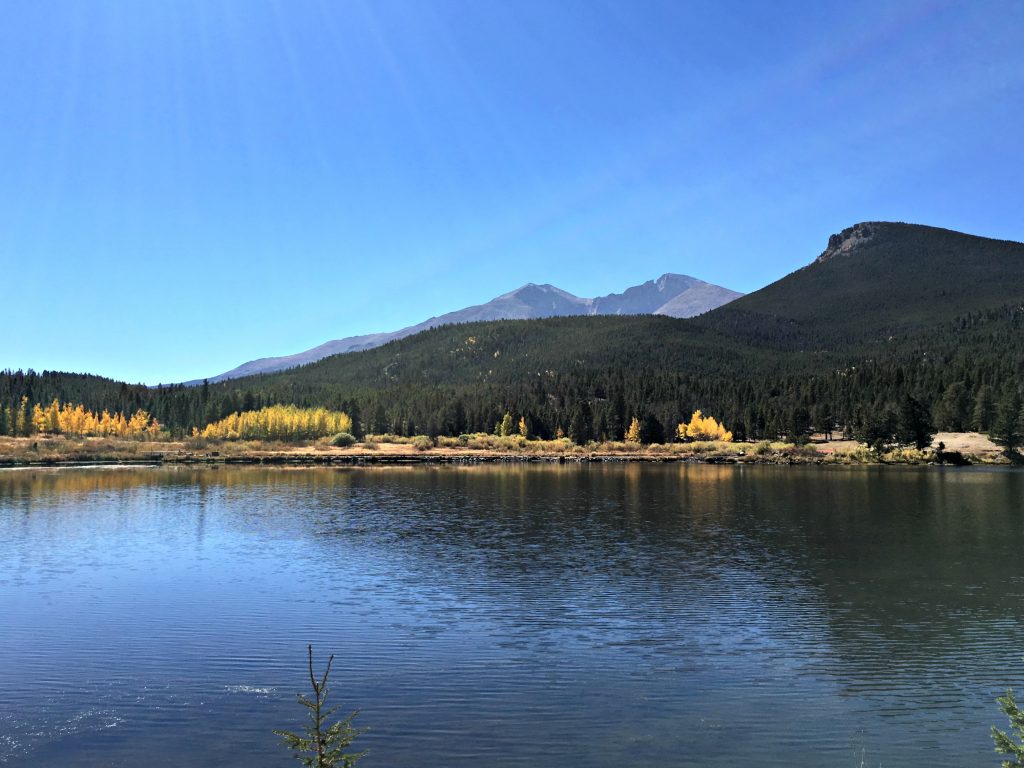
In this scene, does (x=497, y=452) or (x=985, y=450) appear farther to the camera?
(x=497, y=452)

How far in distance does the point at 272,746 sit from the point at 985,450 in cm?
14363

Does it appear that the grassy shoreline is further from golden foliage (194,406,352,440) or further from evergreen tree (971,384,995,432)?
golden foliage (194,406,352,440)

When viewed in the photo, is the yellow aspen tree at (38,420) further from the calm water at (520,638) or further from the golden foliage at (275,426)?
the calm water at (520,638)

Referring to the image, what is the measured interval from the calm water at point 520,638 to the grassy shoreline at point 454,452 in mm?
88881

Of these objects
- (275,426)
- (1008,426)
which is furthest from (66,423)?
(1008,426)

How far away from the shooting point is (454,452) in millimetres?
165000

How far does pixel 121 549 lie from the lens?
129ft

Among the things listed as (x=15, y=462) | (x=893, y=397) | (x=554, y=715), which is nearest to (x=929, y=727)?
(x=554, y=715)

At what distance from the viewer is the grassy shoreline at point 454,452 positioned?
130375mm

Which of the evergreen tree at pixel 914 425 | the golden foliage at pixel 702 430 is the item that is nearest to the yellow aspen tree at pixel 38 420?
the golden foliage at pixel 702 430

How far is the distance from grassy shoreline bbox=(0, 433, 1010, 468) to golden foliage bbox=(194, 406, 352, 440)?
8.03 metres

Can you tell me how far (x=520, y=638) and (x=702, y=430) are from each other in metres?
158

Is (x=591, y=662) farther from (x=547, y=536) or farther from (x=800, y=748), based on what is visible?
(x=547, y=536)

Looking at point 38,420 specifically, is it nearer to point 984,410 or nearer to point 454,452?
point 454,452
